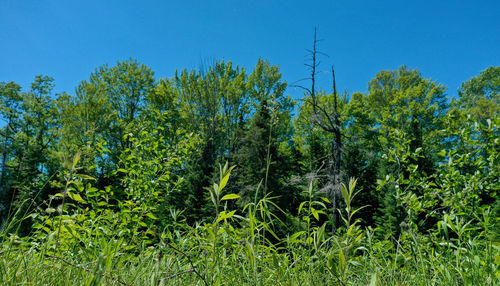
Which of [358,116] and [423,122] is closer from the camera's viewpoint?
[423,122]

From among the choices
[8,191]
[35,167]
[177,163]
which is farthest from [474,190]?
[8,191]

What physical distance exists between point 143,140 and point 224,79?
17908 millimetres

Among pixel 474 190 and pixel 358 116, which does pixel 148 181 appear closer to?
pixel 474 190

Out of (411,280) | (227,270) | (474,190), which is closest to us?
(411,280)

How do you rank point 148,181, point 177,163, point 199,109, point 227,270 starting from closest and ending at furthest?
point 227,270
point 148,181
point 177,163
point 199,109

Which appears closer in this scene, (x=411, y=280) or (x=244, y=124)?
(x=411, y=280)

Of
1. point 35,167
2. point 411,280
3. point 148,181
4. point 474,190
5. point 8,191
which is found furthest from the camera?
point 8,191

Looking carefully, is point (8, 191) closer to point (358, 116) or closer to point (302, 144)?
point (302, 144)

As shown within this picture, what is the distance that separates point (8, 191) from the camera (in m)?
18.2

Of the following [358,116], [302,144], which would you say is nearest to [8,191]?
[302,144]

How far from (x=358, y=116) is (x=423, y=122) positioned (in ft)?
14.8

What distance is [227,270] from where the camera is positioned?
1.26 meters

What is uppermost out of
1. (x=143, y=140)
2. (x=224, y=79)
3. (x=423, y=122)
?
(x=224, y=79)

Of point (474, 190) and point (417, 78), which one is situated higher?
point (417, 78)
